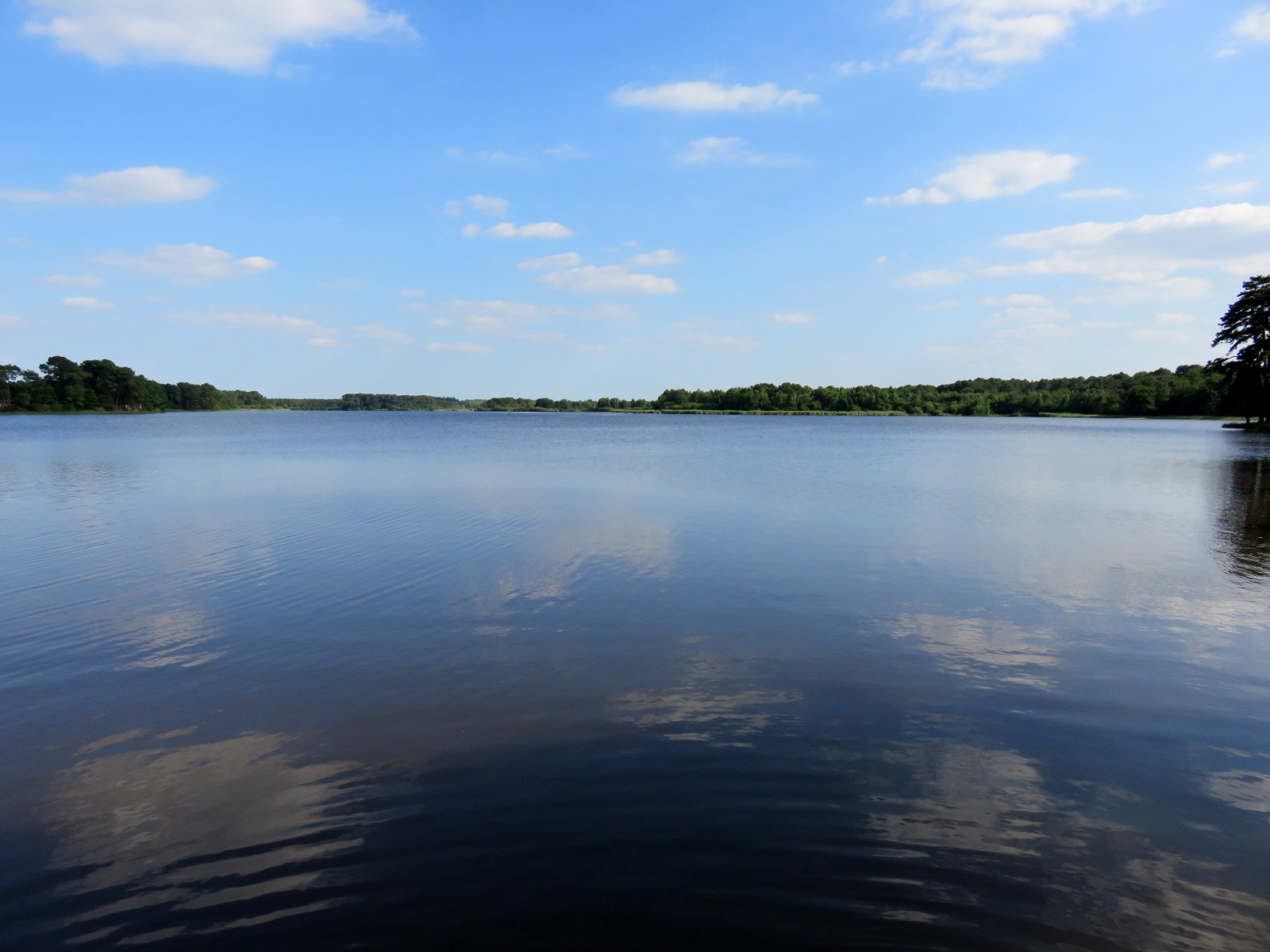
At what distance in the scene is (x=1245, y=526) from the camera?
19.3 meters

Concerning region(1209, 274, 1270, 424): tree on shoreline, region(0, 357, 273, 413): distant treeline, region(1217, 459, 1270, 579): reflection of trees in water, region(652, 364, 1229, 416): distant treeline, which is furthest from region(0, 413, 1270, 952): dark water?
region(0, 357, 273, 413): distant treeline

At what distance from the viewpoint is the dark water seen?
450 centimetres

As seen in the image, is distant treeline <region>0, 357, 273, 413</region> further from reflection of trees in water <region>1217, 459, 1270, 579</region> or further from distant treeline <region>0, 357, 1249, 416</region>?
reflection of trees in water <region>1217, 459, 1270, 579</region>

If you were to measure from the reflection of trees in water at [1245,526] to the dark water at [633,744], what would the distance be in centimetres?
32

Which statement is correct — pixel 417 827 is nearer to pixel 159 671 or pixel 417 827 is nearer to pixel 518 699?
pixel 518 699

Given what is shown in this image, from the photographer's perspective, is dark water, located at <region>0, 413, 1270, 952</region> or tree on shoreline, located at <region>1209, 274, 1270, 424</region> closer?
dark water, located at <region>0, 413, 1270, 952</region>

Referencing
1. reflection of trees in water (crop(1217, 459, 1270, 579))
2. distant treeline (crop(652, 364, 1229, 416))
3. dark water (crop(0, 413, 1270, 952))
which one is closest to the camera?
dark water (crop(0, 413, 1270, 952))

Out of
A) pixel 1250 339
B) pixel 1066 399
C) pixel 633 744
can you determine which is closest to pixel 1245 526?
pixel 633 744

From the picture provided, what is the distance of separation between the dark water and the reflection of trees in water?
320mm

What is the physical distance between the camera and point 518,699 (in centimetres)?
753

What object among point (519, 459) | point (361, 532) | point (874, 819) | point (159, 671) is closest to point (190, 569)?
point (361, 532)

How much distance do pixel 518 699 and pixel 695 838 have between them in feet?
9.61

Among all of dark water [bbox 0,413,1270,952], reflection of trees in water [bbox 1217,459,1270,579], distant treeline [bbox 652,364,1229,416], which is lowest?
dark water [bbox 0,413,1270,952]

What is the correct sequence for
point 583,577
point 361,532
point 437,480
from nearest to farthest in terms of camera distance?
point 583,577 → point 361,532 → point 437,480
